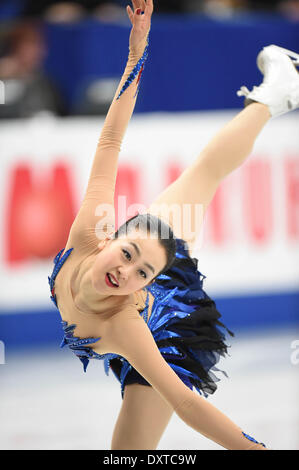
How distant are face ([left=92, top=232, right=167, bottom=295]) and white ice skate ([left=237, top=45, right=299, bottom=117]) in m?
0.74

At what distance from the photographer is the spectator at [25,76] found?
15.6 feet

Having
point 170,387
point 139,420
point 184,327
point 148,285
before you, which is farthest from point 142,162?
point 170,387

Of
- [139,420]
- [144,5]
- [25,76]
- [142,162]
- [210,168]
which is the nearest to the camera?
[144,5]

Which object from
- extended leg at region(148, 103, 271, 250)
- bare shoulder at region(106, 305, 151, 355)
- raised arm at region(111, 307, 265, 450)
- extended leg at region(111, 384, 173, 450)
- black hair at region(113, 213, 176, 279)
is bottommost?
extended leg at region(111, 384, 173, 450)

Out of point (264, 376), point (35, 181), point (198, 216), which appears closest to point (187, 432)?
point (264, 376)

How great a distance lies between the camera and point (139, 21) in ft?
7.11

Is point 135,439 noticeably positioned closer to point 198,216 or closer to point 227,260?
point 198,216

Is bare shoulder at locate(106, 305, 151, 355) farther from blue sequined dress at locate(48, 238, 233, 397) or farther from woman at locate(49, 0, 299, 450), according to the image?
blue sequined dress at locate(48, 238, 233, 397)

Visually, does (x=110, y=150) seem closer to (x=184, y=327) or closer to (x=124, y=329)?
(x=124, y=329)

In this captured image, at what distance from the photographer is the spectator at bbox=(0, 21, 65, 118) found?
4.76 m

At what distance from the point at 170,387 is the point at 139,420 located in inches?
19.0

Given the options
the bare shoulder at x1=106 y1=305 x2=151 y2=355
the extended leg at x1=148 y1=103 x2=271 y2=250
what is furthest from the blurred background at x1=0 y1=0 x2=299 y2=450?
the bare shoulder at x1=106 y1=305 x2=151 y2=355

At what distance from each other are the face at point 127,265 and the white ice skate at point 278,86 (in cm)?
74
